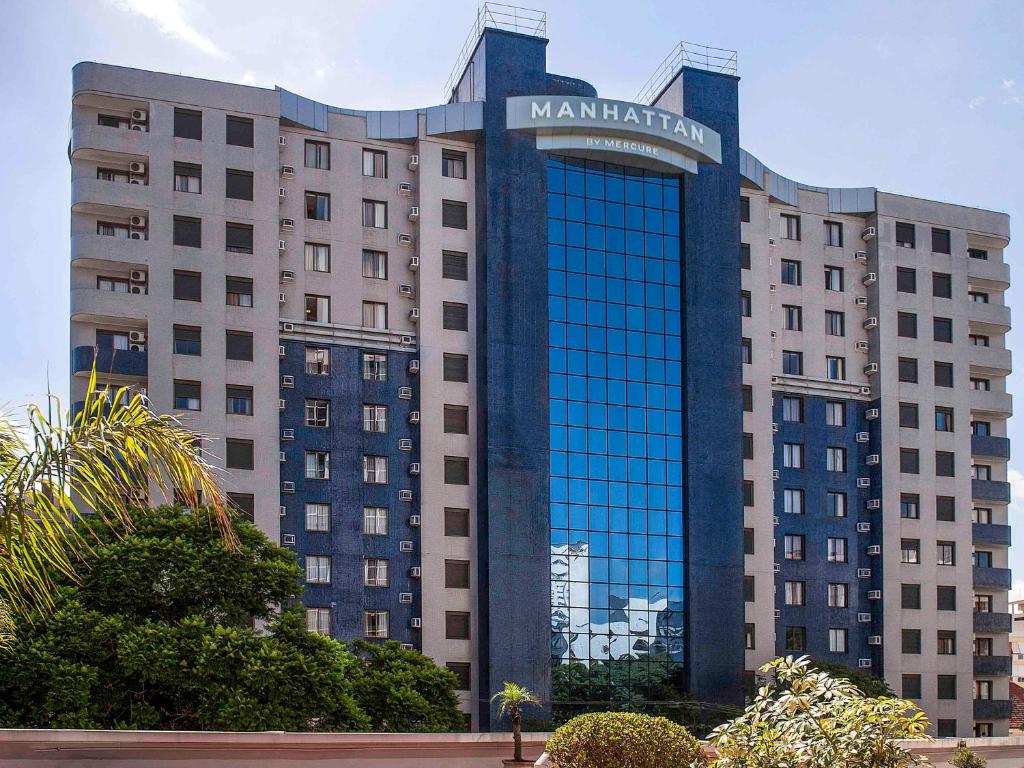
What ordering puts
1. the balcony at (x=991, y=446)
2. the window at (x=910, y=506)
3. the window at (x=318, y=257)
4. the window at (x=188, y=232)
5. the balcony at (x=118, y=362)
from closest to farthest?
the balcony at (x=118, y=362), the window at (x=188, y=232), the window at (x=318, y=257), the window at (x=910, y=506), the balcony at (x=991, y=446)

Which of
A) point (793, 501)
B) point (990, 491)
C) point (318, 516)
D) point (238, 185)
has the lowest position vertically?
point (318, 516)

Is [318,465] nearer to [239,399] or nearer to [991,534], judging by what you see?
[239,399]

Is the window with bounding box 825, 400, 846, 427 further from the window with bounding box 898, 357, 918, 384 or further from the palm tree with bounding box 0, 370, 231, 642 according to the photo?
the palm tree with bounding box 0, 370, 231, 642

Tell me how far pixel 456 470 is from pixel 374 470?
345 cm

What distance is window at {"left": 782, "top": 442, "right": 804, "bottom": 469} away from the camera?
62.3 meters

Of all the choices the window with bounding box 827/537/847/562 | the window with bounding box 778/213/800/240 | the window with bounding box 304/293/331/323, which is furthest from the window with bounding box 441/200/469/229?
the window with bounding box 827/537/847/562

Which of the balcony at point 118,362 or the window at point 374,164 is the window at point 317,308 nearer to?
the window at point 374,164

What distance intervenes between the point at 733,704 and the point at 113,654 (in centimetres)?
2767

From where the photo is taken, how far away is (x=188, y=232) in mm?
53406

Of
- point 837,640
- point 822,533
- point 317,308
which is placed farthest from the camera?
point 822,533

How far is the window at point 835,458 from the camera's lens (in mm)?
63188

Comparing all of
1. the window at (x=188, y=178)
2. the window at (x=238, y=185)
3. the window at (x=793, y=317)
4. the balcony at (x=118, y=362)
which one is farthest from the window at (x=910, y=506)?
the balcony at (x=118, y=362)

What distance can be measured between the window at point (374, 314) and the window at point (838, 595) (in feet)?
80.3

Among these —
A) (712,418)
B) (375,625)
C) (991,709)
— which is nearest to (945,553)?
(991,709)
